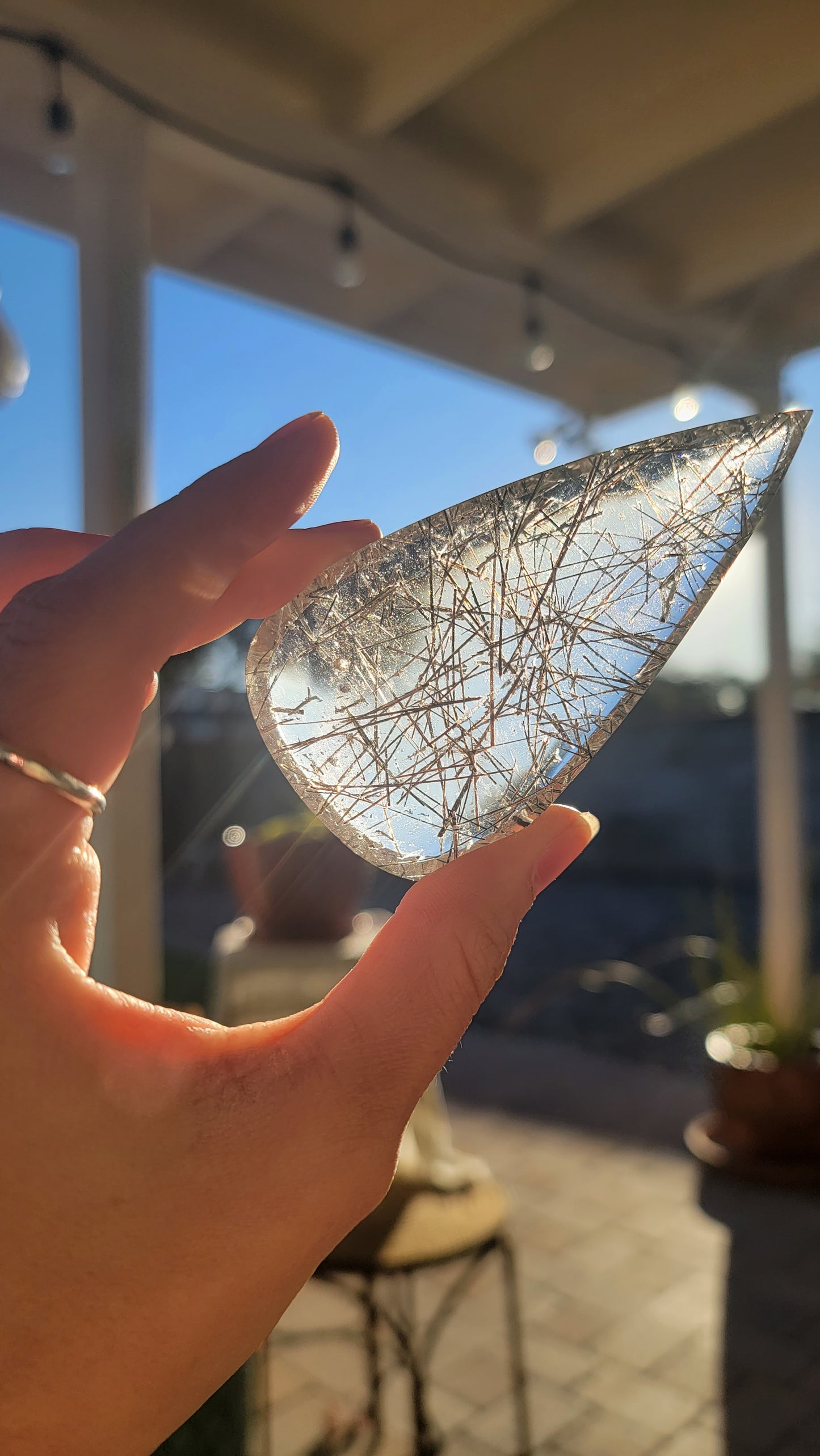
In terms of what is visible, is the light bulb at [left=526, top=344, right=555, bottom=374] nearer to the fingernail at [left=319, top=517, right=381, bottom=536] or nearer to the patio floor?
the fingernail at [left=319, top=517, right=381, bottom=536]

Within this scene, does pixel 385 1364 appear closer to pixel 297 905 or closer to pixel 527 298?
pixel 297 905

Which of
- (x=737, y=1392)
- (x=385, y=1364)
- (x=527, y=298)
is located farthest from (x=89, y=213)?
(x=737, y=1392)

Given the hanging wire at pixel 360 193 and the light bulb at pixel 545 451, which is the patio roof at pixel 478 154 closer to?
the hanging wire at pixel 360 193

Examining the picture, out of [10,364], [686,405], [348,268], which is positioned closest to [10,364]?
[10,364]

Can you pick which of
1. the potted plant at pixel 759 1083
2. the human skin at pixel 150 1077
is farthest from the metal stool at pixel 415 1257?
the potted plant at pixel 759 1083

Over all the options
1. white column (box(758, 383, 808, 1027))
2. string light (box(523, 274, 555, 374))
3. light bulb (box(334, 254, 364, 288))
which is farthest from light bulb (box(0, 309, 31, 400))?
white column (box(758, 383, 808, 1027))

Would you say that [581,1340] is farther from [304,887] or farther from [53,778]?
[53,778]
